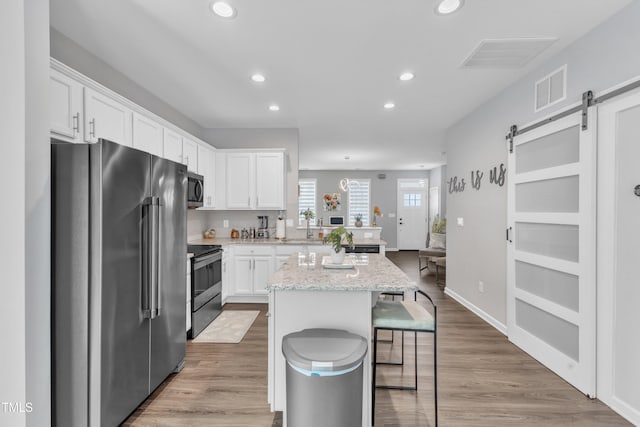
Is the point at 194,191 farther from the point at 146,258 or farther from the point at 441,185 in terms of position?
the point at 441,185

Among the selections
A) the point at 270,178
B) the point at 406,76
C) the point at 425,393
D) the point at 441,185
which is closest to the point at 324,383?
the point at 425,393

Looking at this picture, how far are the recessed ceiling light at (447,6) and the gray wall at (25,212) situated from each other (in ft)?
7.13

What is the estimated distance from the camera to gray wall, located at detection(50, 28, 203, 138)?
2.24 meters

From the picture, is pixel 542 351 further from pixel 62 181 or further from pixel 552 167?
pixel 62 181

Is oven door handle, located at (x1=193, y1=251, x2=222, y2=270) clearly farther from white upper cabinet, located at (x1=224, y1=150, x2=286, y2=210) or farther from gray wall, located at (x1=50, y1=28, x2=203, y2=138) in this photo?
gray wall, located at (x1=50, y1=28, x2=203, y2=138)

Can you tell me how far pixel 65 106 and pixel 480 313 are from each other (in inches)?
174

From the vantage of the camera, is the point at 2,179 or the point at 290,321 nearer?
the point at 2,179

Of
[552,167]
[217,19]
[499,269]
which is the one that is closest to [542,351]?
[499,269]

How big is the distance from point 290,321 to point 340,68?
2.22 meters

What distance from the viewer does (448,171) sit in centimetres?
475

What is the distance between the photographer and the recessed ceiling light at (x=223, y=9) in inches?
74.2

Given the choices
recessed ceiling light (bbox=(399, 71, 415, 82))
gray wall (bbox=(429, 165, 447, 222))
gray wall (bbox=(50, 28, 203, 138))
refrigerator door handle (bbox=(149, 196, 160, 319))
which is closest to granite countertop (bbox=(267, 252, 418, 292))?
refrigerator door handle (bbox=(149, 196, 160, 319))

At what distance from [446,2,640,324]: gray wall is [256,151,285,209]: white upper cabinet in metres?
2.59

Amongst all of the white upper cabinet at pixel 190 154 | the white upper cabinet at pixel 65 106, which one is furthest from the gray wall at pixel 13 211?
the white upper cabinet at pixel 190 154
